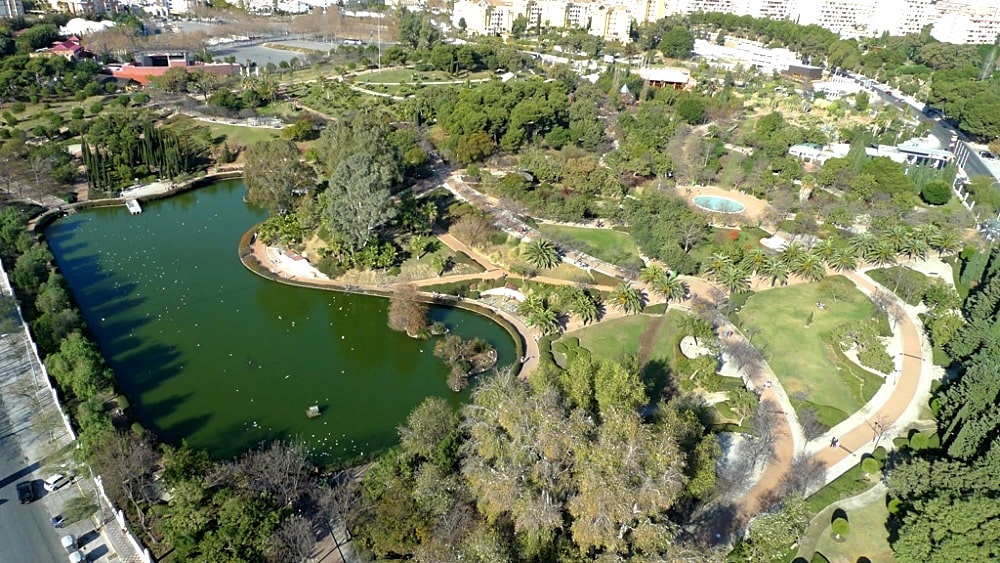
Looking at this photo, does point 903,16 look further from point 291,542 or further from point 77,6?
point 77,6

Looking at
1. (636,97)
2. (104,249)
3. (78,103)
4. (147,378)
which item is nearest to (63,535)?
(147,378)

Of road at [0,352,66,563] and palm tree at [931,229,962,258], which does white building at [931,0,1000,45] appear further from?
road at [0,352,66,563]

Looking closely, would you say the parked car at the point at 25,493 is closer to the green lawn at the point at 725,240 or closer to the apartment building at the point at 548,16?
the green lawn at the point at 725,240

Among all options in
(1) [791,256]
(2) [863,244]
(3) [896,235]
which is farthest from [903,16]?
(1) [791,256]

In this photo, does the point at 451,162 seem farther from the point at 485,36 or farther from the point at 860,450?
the point at 485,36

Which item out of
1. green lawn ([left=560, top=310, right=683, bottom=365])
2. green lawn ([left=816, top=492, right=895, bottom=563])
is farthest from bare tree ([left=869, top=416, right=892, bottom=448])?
green lawn ([left=560, top=310, right=683, bottom=365])

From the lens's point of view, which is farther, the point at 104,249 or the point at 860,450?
the point at 104,249
